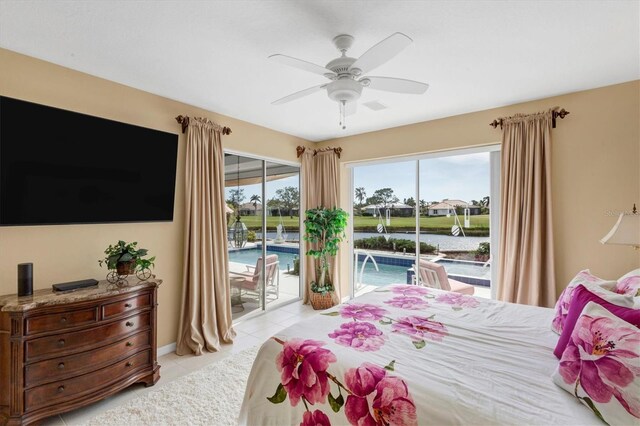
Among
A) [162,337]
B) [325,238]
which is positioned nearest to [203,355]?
[162,337]

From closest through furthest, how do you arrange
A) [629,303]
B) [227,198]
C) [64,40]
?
[629,303]
[64,40]
[227,198]

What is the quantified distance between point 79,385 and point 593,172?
4.83m

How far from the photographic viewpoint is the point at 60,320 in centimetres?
213

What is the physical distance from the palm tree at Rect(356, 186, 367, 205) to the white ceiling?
6.75ft

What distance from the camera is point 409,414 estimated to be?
132 centimetres

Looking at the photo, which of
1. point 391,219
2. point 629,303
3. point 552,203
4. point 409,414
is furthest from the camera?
point 391,219

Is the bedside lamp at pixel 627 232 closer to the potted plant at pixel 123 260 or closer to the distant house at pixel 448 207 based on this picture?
the distant house at pixel 448 207

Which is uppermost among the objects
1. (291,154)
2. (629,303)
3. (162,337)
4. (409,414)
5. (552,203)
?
(291,154)

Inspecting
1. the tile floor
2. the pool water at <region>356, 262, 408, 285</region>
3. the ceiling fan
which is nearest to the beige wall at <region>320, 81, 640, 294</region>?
the pool water at <region>356, 262, 408, 285</region>

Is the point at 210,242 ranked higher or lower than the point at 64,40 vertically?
lower

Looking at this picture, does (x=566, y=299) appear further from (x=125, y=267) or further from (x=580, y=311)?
(x=125, y=267)

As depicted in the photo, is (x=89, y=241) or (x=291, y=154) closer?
(x=89, y=241)

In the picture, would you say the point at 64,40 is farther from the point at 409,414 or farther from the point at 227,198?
the point at 409,414

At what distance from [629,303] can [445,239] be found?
8.40ft
